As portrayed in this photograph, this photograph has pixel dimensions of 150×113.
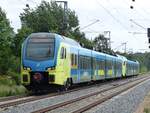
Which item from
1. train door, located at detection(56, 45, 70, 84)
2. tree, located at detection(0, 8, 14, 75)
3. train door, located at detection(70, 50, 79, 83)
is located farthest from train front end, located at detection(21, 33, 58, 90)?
tree, located at detection(0, 8, 14, 75)

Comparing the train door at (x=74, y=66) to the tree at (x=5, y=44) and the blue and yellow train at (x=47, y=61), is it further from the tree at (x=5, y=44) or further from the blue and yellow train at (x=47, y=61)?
the tree at (x=5, y=44)

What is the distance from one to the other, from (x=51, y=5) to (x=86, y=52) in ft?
234

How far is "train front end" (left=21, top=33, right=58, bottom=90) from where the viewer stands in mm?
28594

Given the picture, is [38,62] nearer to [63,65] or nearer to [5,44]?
[63,65]

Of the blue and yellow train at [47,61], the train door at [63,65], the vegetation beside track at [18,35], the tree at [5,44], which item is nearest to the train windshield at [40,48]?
the blue and yellow train at [47,61]

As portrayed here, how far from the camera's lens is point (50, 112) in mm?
18812

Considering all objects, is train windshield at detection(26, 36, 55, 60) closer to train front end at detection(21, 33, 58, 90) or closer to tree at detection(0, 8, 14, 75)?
train front end at detection(21, 33, 58, 90)

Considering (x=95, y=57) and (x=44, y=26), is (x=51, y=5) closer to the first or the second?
(x=44, y=26)

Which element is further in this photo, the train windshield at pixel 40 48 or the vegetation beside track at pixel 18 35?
the vegetation beside track at pixel 18 35

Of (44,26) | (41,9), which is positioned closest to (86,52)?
(44,26)

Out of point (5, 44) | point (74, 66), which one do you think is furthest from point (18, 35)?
point (74, 66)

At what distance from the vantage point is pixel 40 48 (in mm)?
29234

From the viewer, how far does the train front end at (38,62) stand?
1126 inches

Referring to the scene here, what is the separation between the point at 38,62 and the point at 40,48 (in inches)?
36.1
